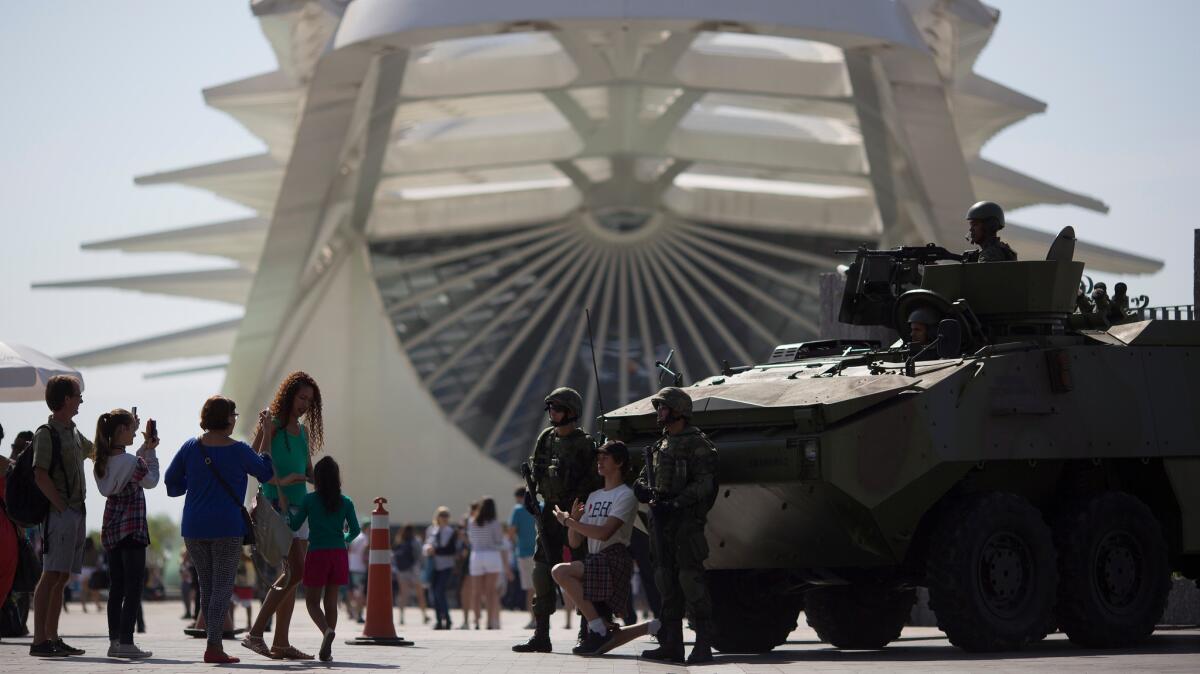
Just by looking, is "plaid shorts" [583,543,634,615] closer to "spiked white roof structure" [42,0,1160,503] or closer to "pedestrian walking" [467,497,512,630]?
"pedestrian walking" [467,497,512,630]

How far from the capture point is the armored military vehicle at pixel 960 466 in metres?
10.8

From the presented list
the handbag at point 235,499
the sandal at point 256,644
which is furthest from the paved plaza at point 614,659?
the handbag at point 235,499

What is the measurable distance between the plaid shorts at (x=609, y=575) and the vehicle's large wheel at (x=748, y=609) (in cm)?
84

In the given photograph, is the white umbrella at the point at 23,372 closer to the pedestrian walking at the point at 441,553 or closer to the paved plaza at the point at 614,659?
the paved plaza at the point at 614,659

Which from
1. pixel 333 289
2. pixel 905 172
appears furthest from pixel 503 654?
pixel 333 289

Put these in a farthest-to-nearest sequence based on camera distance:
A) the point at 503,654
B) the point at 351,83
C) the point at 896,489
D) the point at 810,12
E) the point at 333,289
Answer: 1. the point at 333,289
2. the point at 351,83
3. the point at 810,12
4. the point at 503,654
5. the point at 896,489

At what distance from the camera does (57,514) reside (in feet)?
37.0

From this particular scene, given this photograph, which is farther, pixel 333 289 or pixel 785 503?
pixel 333 289

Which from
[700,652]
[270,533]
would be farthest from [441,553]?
[700,652]

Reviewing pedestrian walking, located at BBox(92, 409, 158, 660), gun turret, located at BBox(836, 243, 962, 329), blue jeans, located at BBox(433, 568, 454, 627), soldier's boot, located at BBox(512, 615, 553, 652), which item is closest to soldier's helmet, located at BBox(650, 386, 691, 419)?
soldier's boot, located at BBox(512, 615, 553, 652)

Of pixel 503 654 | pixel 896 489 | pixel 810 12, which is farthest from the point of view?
pixel 810 12

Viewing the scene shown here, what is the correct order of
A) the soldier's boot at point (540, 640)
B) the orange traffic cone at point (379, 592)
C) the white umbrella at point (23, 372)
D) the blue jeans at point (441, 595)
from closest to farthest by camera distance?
the soldier's boot at point (540, 640) < the orange traffic cone at point (379, 592) < the white umbrella at point (23, 372) < the blue jeans at point (441, 595)

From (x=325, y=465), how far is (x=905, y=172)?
91.6ft

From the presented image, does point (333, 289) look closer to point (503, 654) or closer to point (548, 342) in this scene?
point (548, 342)
